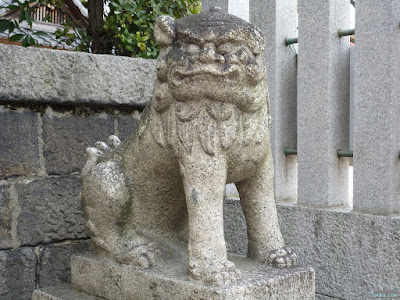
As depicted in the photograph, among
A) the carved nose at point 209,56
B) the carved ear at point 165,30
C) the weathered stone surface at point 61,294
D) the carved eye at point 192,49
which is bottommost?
the weathered stone surface at point 61,294

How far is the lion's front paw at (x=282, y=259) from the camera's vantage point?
72.3 inches

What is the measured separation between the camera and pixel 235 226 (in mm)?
2965

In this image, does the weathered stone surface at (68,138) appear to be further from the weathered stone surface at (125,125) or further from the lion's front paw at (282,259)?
the lion's front paw at (282,259)

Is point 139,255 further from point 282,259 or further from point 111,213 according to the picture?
point 282,259

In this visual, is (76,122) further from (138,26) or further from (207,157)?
(138,26)

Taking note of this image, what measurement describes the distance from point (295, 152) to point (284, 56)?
Answer: 55 cm

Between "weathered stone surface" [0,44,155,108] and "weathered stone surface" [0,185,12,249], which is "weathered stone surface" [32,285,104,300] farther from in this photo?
"weathered stone surface" [0,44,155,108]

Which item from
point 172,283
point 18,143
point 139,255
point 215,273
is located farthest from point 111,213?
point 18,143

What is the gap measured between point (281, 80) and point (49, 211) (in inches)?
56.4

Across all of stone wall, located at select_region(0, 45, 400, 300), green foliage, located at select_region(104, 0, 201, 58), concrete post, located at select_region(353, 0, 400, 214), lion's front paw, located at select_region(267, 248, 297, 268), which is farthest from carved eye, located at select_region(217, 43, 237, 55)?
green foliage, located at select_region(104, 0, 201, 58)

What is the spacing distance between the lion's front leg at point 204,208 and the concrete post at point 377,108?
99cm

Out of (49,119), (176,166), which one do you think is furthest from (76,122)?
(176,166)

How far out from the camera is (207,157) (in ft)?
5.62

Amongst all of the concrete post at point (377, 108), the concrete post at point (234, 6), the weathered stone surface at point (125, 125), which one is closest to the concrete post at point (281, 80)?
the concrete post at point (234, 6)
